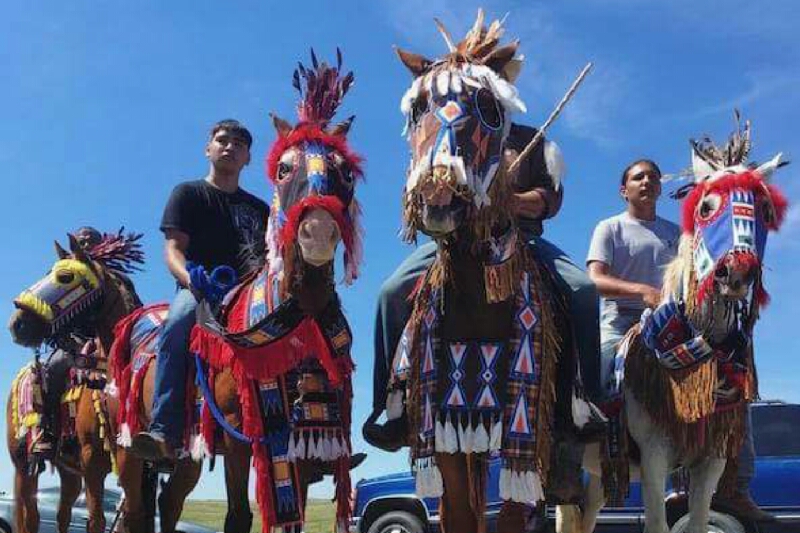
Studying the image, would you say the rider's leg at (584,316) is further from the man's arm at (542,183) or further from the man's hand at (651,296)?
the man's hand at (651,296)

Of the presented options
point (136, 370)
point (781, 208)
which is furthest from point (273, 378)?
point (781, 208)

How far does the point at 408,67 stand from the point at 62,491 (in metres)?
7.02

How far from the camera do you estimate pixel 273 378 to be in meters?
4.89

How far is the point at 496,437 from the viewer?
4.25 metres

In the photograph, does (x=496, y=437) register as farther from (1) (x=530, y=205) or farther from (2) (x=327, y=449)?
(1) (x=530, y=205)

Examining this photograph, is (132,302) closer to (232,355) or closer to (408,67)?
(232,355)

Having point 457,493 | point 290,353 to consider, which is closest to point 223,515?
point 290,353

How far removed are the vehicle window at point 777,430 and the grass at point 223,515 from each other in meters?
4.90

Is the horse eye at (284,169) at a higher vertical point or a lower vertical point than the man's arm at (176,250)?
higher

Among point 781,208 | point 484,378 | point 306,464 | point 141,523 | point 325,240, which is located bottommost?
point 141,523

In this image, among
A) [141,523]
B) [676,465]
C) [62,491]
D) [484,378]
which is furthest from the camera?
[62,491]

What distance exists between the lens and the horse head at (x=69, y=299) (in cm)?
764

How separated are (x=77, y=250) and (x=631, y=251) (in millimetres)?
4890

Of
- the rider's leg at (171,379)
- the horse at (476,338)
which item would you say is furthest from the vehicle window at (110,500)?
the horse at (476,338)
